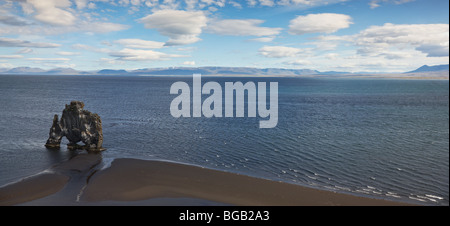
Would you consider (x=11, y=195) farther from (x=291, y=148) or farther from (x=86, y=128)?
(x=291, y=148)

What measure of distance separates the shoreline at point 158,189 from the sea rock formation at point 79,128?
7.82 m

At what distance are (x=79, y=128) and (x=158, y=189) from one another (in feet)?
67.8

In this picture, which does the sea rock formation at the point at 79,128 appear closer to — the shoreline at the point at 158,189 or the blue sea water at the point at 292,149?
the blue sea water at the point at 292,149

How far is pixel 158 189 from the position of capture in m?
27.5

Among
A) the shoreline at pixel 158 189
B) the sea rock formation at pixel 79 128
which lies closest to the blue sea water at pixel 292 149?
the sea rock formation at pixel 79 128

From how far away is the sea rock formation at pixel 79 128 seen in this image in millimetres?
40656

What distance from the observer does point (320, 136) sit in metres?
49.6

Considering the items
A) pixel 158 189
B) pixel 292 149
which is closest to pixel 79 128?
pixel 158 189

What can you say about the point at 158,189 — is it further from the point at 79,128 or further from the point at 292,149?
the point at 292,149

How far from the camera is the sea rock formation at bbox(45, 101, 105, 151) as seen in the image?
133ft

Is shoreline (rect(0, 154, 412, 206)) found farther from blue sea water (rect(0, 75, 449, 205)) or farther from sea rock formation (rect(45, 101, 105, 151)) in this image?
sea rock formation (rect(45, 101, 105, 151))

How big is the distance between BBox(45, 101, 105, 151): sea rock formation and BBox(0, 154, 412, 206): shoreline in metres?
7.82
